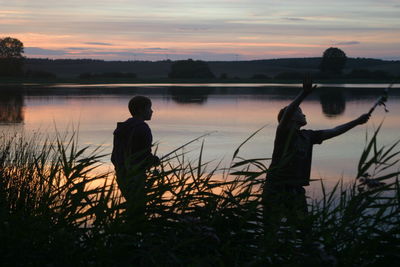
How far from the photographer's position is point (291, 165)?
5750mm

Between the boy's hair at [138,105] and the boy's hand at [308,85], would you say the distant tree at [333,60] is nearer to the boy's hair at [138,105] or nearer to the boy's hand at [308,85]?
the boy's hair at [138,105]

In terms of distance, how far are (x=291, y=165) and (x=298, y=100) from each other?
0.54 metres

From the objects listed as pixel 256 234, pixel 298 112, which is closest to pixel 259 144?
pixel 298 112

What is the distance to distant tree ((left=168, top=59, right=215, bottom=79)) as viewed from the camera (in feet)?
378

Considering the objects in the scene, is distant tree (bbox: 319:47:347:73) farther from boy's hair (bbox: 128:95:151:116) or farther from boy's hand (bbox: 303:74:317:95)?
boy's hand (bbox: 303:74:317:95)

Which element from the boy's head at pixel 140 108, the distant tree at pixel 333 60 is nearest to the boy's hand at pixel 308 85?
the boy's head at pixel 140 108

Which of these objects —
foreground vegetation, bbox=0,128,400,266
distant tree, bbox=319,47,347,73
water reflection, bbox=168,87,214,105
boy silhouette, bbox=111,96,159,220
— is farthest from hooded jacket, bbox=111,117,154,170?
distant tree, bbox=319,47,347,73

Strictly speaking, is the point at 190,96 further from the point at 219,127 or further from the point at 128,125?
the point at 128,125

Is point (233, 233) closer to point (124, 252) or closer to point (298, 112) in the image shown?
point (124, 252)

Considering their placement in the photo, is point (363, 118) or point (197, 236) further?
point (363, 118)

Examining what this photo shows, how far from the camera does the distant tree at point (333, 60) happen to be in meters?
123

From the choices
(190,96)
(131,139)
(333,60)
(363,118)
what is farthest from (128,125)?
(333,60)

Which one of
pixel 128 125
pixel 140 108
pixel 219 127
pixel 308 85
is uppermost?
pixel 308 85

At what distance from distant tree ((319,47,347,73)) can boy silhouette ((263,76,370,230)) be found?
4715 inches
